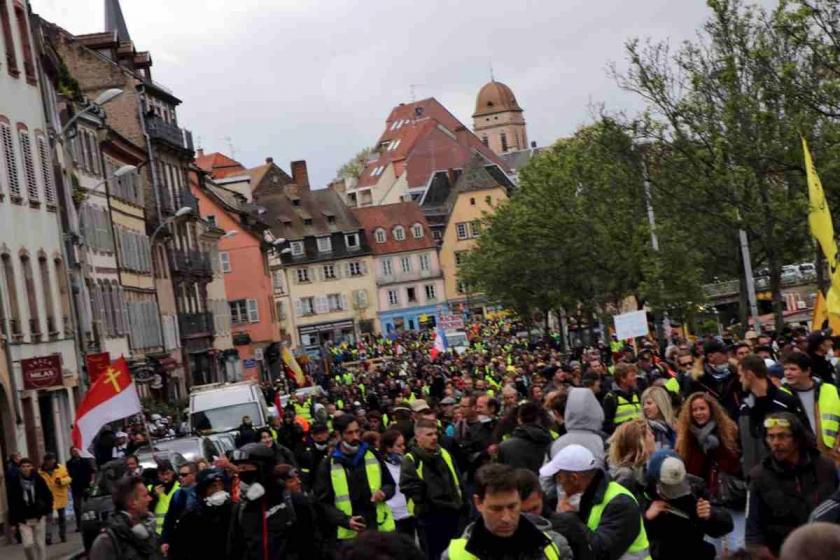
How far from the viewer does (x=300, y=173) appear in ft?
522

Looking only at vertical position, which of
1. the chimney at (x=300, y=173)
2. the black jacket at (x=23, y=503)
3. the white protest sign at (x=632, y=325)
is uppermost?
the chimney at (x=300, y=173)

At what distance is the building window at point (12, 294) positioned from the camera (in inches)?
1694

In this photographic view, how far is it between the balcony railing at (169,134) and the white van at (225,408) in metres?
36.6

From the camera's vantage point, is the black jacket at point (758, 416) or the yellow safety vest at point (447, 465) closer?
the black jacket at point (758, 416)

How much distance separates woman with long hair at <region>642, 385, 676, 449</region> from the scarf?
1028 mm

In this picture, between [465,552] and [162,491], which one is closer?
[465,552]

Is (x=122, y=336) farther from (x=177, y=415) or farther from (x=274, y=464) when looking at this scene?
(x=274, y=464)

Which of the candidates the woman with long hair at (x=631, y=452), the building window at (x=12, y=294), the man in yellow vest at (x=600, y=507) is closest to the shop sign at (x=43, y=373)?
the building window at (x=12, y=294)

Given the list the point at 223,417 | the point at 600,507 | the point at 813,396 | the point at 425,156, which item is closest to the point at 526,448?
the point at 813,396

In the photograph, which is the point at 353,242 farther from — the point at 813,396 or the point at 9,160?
the point at 813,396

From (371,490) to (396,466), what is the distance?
2.09 ft

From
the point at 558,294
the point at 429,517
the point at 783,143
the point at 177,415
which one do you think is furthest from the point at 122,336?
the point at 429,517

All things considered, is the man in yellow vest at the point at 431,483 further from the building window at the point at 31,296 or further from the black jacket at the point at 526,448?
the building window at the point at 31,296

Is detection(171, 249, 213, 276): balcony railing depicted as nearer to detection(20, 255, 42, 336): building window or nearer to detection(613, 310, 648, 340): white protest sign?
detection(20, 255, 42, 336): building window
